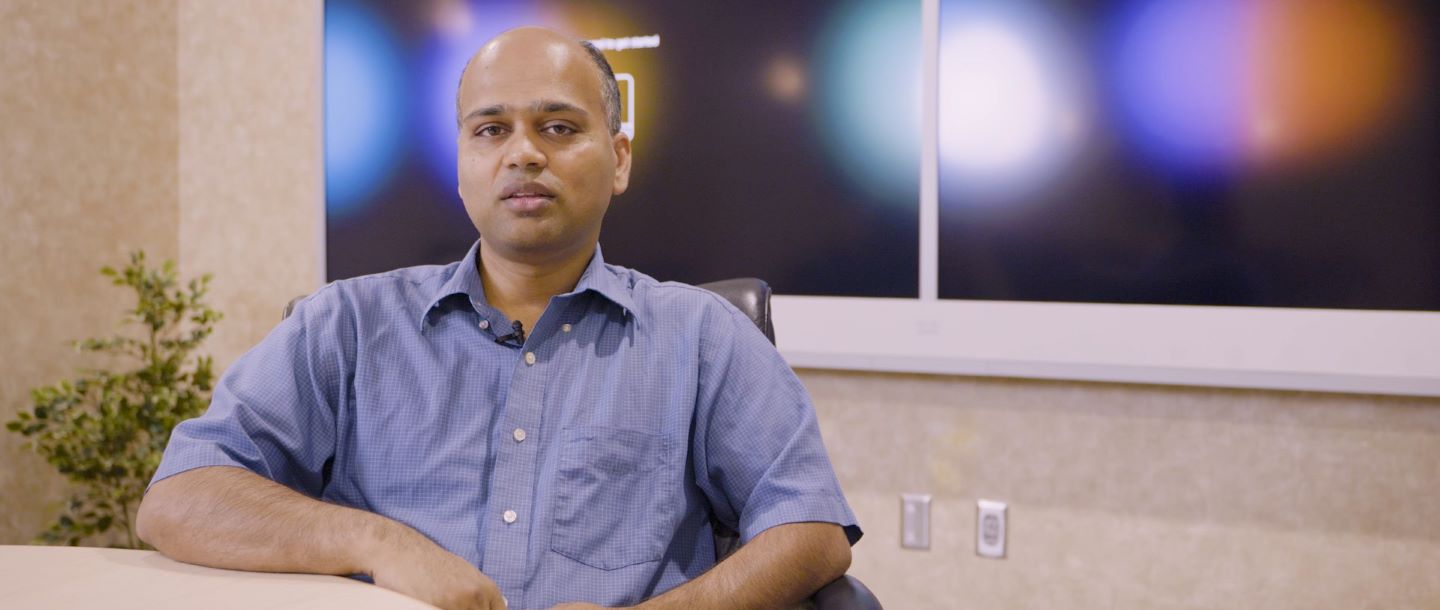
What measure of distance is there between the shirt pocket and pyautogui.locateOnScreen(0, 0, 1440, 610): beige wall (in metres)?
1.24

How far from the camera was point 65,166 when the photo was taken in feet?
9.55

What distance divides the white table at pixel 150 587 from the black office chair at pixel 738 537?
0.52 meters

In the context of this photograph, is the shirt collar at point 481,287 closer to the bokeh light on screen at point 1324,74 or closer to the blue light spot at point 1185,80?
the blue light spot at point 1185,80

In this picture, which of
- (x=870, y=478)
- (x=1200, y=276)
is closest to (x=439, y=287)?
(x=870, y=478)

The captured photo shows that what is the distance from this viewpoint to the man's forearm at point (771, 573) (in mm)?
1299

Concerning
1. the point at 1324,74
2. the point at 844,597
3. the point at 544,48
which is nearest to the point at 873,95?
the point at 1324,74

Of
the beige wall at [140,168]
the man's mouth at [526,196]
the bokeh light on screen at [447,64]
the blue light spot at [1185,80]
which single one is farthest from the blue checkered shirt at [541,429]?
the beige wall at [140,168]

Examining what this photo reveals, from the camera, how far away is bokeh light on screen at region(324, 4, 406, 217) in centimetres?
296

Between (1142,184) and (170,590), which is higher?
(1142,184)

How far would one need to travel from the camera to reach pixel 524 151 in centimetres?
147

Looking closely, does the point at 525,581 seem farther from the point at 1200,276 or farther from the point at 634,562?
the point at 1200,276

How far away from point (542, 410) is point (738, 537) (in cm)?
35

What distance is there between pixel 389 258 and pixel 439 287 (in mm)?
1517

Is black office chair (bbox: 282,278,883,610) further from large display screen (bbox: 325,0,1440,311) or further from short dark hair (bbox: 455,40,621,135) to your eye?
large display screen (bbox: 325,0,1440,311)
